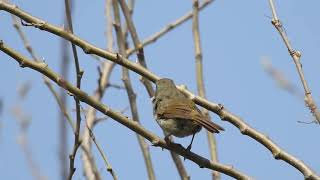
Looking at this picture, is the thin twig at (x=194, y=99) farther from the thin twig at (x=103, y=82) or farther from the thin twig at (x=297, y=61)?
the thin twig at (x=103, y=82)

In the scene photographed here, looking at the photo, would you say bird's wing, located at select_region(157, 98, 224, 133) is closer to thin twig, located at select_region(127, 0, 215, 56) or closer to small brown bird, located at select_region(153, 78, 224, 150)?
small brown bird, located at select_region(153, 78, 224, 150)

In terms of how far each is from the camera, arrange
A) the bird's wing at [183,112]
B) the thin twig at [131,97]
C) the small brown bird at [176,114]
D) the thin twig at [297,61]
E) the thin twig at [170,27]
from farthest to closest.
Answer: the thin twig at [170,27] < the thin twig at [131,97] < the small brown bird at [176,114] < the bird's wing at [183,112] < the thin twig at [297,61]

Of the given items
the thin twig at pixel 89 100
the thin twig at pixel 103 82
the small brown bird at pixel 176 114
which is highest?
the thin twig at pixel 103 82

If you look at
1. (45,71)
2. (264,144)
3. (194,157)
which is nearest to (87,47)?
(45,71)

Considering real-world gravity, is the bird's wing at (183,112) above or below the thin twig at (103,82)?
below

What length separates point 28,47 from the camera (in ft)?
16.3

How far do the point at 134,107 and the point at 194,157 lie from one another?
1.30 metres

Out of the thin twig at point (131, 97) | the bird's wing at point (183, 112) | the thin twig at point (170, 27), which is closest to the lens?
the bird's wing at point (183, 112)

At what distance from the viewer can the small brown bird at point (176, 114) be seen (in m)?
3.94

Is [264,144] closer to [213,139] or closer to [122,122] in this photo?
[122,122]

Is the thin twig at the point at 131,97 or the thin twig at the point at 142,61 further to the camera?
the thin twig at the point at 131,97

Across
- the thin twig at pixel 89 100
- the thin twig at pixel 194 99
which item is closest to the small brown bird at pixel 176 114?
the thin twig at pixel 194 99

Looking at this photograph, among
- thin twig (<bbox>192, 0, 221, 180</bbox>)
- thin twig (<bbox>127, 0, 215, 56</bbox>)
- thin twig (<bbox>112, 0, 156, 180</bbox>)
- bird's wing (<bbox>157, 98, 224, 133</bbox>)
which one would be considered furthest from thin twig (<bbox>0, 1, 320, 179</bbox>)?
thin twig (<bbox>127, 0, 215, 56</bbox>)

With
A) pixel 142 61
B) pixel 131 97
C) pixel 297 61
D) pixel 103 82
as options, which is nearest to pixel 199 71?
pixel 142 61
